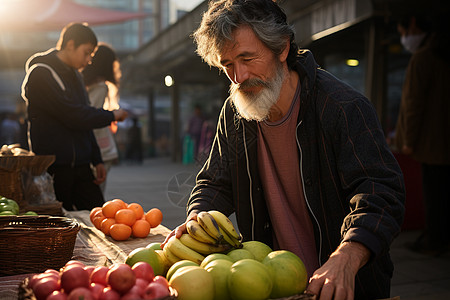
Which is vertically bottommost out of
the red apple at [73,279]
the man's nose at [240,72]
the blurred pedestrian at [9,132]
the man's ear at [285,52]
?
the blurred pedestrian at [9,132]

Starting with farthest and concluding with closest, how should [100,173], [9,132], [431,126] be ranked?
[9,132]
[431,126]
[100,173]

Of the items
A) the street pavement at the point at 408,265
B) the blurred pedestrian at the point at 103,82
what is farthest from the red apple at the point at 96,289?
the blurred pedestrian at the point at 103,82

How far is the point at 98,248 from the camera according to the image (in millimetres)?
2328

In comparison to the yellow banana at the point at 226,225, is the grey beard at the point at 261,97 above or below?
above

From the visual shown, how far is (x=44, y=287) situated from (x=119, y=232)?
1.23 metres

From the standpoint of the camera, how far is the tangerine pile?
247 cm

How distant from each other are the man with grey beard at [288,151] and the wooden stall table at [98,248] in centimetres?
37

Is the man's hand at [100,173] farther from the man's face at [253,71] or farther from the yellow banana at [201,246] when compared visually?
the yellow banana at [201,246]

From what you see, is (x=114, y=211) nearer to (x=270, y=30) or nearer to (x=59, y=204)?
(x=59, y=204)

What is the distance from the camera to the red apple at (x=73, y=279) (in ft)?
3.96

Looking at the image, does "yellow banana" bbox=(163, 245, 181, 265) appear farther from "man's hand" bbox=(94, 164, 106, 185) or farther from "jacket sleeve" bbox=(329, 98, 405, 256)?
"man's hand" bbox=(94, 164, 106, 185)

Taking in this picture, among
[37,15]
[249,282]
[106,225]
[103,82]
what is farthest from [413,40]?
[37,15]

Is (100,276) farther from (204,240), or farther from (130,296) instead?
(204,240)

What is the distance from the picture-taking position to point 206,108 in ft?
94.8
